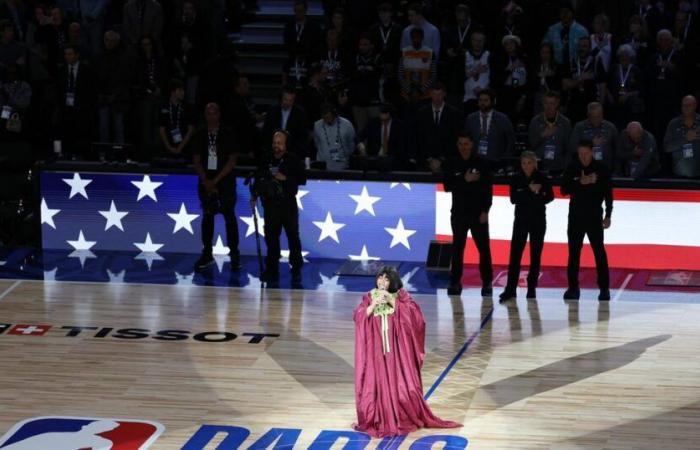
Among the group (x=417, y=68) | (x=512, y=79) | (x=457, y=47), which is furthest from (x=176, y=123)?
(x=512, y=79)

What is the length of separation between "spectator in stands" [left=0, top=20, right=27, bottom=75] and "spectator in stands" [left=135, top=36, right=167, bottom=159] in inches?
80.6

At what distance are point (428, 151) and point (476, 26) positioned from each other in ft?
8.84

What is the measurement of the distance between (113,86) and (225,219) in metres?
4.05

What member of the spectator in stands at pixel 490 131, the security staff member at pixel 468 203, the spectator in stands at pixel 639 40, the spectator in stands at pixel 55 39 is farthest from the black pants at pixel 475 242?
the spectator in stands at pixel 55 39

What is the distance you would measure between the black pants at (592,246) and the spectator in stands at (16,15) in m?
11.0

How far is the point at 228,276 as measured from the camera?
19625mm

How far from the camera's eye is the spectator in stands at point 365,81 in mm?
21969

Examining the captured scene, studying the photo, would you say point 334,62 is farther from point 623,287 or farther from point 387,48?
point 623,287

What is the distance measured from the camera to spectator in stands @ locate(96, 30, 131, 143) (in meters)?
22.6

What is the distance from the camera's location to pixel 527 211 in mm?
17859

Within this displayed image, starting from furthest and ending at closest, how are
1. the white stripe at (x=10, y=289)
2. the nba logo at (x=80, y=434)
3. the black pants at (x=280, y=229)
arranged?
the black pants at (x=280, y=229) → the white stripe at (x=10, y=289) → the nba logo at (x=80, y=434)

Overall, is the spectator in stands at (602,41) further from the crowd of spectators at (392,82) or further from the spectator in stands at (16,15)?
the spectator in stands at (16,15)

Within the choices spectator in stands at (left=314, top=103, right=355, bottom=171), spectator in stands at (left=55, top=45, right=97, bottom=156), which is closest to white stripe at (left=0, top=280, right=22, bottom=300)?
spectator in stands at (left=55, top=45, right=97, bottom=156)

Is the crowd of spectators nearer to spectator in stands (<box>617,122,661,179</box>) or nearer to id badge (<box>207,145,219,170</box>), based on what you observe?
spectator in stands (<box>617,122,661,179</box>)
